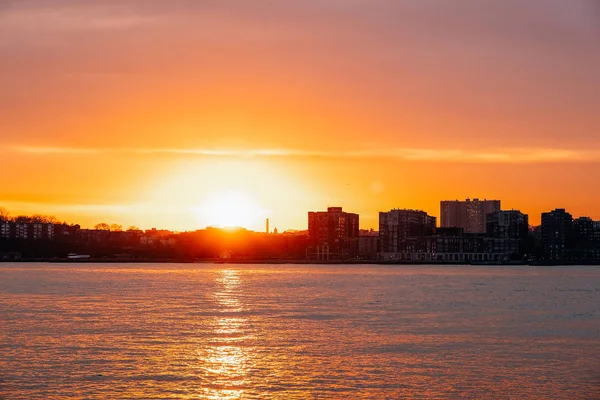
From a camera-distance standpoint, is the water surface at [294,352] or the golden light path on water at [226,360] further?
the water surface at [294,352]

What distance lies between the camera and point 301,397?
35531mm

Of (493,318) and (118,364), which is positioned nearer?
(118,364)

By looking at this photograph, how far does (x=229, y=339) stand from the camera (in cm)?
5534

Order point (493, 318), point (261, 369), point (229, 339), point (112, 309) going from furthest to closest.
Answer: point (112, 309) → point (493, 318) → point (229, 339) → point (261, 369)

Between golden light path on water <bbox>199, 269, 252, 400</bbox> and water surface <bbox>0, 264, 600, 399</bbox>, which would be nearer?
golden light path on water <bbox>199, 269, 252, 400</bbox>

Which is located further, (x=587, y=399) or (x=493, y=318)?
(x=493, y=318)

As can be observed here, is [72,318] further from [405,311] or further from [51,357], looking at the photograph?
[405,311]

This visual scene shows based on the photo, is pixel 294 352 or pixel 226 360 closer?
pixel 226 360

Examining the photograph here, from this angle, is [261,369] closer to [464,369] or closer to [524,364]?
[464,369]

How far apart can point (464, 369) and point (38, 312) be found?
45.2 metres

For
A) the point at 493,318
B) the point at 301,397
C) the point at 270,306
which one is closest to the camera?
the point at 301,397

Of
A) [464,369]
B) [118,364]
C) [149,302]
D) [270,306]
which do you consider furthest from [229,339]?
[149,302]

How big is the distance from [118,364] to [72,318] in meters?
27.2

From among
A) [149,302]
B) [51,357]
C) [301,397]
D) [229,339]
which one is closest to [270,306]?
[149,302]
